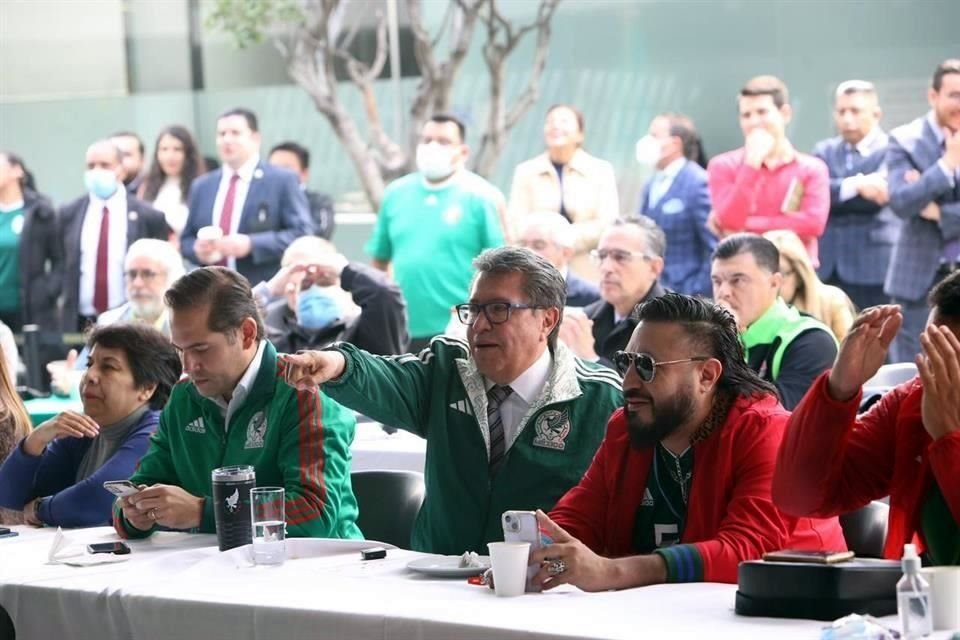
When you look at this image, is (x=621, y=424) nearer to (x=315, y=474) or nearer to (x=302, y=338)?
(x=315, y=474)

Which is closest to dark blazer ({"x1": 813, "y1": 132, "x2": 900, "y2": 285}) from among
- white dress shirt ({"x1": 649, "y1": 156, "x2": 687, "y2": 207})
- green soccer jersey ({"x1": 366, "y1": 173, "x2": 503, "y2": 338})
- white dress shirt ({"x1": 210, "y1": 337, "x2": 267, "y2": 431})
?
white dress shirt ({"x1": 649, "y1": 156, "x2": 687, "y2": 207})

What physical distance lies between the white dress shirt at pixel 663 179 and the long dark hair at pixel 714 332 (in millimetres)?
4877

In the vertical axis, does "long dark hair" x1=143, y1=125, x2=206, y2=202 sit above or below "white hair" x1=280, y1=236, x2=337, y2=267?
above

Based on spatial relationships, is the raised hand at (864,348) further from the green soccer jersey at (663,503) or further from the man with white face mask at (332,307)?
the man with white face mask at (332,307)

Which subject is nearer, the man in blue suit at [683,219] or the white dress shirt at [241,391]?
the white dress shirt at [241,391]

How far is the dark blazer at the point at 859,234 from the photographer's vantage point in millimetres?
Answer: 7582

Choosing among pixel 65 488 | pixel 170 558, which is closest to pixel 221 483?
pixel 170 558

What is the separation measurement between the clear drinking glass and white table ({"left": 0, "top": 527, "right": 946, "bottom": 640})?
33 millimetres

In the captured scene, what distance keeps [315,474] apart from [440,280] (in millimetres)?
4509

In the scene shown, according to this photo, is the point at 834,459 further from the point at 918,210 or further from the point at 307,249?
the point at 918,210

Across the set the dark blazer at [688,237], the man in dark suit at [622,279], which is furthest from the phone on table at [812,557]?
the dark blazer at [688,237]

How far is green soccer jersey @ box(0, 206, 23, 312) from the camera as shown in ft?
31.7

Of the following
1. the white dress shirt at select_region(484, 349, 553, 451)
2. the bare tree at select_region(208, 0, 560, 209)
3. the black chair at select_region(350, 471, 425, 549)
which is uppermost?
the bare tree at select_region(208, 0, 560, 209)

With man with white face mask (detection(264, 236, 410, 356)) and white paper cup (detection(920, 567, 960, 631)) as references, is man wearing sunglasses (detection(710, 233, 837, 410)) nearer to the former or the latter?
man with white face mask (detection(264, 236, 410, 356))
